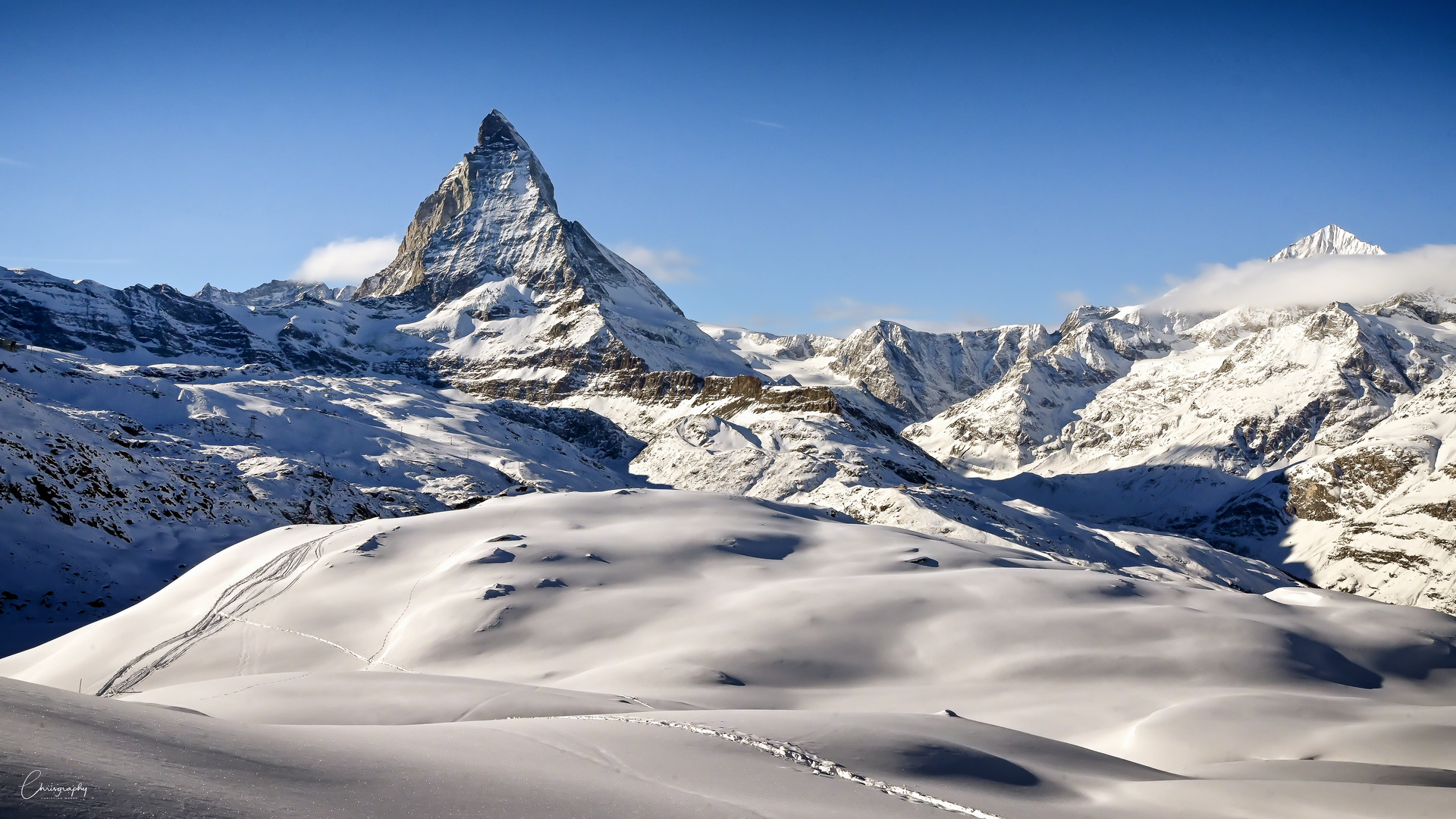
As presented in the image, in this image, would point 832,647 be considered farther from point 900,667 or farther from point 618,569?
point 618,569

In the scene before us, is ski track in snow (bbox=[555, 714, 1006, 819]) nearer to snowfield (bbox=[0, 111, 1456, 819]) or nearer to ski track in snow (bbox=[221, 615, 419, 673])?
snowfield (bbox=[0, 111, 1456, 819])

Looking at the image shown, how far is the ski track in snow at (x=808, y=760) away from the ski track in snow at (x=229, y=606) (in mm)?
20365

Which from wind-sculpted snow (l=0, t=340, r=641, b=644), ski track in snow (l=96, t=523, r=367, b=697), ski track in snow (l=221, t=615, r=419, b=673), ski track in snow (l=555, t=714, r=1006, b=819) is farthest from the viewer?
wind-sculpted snow (l=0, t=340, r=641, b=644)

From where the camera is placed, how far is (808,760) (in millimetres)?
13867

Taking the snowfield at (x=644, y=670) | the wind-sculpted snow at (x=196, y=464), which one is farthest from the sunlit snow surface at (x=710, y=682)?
the wind-sculpted snow at (x=196, y=464)

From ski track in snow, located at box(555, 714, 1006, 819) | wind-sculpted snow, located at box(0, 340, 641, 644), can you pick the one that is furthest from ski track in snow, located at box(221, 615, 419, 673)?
wind-sculpted snow, located at box(0, 340, 641, 644)

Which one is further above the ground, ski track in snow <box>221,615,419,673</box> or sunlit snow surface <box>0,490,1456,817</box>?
sunlit snow surface <box>0,490,1456,817</box>

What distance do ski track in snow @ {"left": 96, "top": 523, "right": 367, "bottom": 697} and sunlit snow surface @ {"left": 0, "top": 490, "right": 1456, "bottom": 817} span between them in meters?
0.15

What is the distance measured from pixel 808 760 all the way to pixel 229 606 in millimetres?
30902

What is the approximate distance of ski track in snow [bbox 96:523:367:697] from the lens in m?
29.9

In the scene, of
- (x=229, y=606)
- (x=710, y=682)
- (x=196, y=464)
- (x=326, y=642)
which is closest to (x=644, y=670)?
(x=710, y=682)

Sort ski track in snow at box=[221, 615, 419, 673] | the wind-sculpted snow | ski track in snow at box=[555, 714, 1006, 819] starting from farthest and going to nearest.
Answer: the wind-sculpted snow, ski track in snow at box=[221, 615, 419, 673], ski track in snow at box=[555, 714, 1006, 819]

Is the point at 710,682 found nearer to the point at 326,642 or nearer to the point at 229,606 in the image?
the point at 326,642

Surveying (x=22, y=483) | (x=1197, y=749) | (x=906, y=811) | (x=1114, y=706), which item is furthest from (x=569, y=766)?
(x=22, y=483)
